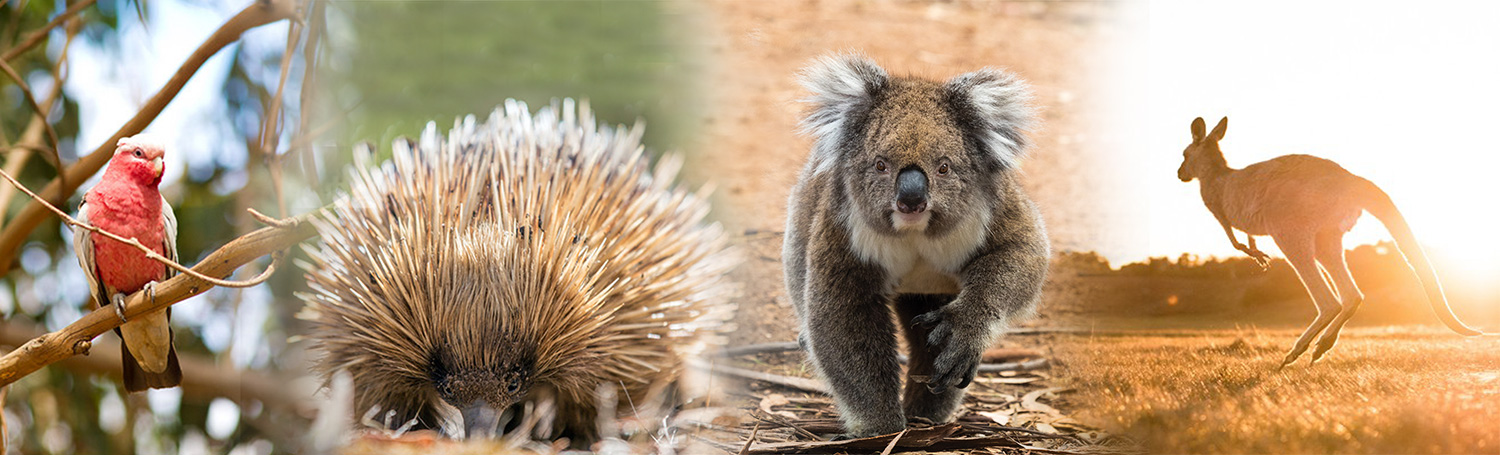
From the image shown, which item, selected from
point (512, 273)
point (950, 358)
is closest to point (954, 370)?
point (950, 358)

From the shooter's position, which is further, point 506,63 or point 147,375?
point 147,375

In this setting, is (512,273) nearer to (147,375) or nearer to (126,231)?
(126,231)

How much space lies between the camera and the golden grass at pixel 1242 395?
1309mm

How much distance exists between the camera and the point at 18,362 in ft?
4.44

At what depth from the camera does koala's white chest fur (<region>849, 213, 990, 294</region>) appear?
123 cm

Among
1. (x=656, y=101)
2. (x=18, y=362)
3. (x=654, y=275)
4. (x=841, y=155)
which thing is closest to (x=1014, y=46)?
(x=841, y=155)

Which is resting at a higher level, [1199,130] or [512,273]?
[1199,130]

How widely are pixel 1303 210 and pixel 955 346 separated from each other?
0.49 meters

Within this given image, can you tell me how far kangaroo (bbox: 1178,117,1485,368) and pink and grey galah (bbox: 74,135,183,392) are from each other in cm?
134

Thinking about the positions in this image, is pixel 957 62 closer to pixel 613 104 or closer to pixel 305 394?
pixel 613 104

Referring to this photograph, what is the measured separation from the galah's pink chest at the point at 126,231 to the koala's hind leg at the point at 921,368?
1.04 m

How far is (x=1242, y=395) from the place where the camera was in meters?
→ 1.32

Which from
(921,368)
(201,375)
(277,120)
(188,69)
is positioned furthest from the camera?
(201,375)

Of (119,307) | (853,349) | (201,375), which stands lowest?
(201,375)
